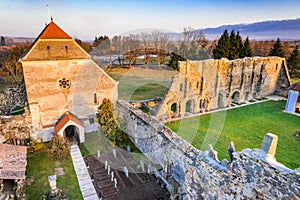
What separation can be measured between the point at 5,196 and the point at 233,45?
4191 cm

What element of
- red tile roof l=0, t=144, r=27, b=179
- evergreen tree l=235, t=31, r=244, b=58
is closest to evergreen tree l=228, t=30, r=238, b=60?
evergreen tree l=235, t=31, r=244, b=58

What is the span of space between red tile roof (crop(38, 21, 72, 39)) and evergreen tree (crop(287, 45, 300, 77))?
131 feet

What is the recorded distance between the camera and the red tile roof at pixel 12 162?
1033 centimetres

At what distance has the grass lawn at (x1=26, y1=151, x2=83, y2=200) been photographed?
11.3 meters

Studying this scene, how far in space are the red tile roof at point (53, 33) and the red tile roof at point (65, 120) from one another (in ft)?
20.1

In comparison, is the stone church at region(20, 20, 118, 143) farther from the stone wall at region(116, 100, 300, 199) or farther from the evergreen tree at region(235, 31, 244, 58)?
the evergreen tree at region(235, 31, 244, 58)

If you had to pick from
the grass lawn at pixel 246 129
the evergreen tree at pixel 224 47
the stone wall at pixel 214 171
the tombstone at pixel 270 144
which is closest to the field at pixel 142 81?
the evergreen tree at pixel 224 47

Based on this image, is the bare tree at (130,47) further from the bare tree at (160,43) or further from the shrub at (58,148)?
the shrub at (58,148)

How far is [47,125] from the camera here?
55.0 ft

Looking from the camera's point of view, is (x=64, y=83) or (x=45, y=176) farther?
(x=64, y=83)

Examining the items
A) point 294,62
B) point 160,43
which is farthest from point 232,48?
point 160,43

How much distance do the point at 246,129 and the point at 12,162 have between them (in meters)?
18.1

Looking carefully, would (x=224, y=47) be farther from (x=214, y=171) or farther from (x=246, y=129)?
(x=214, y=171)

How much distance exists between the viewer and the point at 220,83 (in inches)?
950
